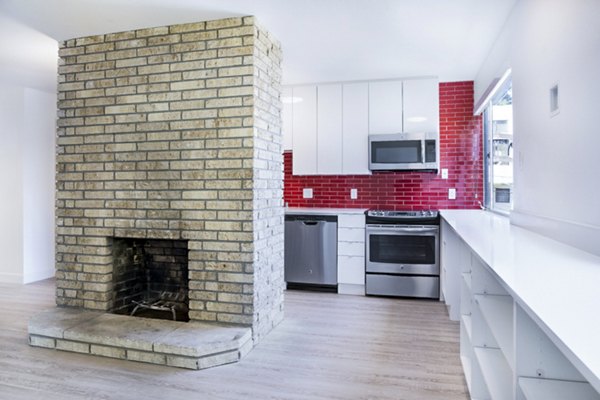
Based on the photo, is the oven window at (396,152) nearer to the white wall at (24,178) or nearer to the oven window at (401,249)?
the oven window at (401,249)

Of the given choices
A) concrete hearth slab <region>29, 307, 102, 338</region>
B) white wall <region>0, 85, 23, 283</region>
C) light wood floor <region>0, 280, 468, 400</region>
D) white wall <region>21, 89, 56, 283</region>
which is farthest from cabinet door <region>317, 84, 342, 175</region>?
white wall <region>0, 85, 23, 283</region>

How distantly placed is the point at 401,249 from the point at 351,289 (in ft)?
2.30

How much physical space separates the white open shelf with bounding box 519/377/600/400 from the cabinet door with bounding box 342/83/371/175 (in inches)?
139

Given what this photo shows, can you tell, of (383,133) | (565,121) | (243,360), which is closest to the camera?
(565,121)

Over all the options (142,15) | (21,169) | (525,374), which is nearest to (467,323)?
(525,374)

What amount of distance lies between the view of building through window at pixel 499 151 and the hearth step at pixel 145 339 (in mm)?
2679

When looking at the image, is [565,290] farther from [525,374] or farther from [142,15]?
[142,15]

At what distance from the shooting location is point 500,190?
3.93 meters

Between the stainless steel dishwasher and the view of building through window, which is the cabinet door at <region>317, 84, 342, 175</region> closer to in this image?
the stainless steel dishwasher

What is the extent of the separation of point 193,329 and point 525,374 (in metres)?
2.20

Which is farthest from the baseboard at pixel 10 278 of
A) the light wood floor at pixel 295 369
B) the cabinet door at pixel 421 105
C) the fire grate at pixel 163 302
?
the cabinet door at pixel 421 105

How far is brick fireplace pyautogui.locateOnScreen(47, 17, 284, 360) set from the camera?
2.80 metres

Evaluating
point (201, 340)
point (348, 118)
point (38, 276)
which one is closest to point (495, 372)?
point (201, 340)

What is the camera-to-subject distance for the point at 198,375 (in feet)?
7.73
